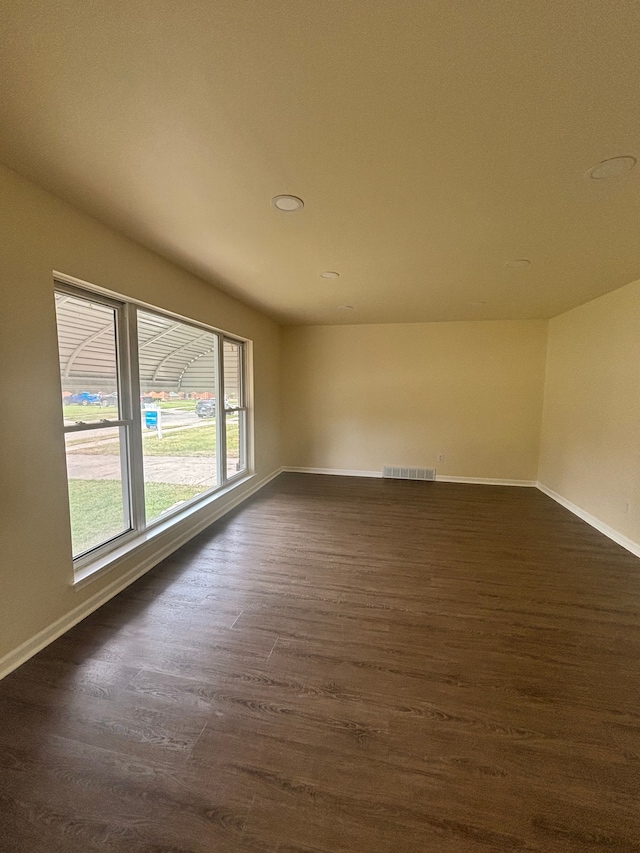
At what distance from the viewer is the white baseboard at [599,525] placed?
10.3ft

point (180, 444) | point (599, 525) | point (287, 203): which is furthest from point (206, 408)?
point (599, 525)

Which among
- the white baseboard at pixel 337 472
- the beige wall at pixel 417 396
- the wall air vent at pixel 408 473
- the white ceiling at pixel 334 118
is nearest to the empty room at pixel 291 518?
the white ceiling at pixel 334 118

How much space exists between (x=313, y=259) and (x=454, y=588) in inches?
112

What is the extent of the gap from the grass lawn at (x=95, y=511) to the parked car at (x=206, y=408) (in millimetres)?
1058

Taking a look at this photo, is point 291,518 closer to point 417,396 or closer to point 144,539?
point 144,539

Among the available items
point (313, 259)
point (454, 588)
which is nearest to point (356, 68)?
point (313, 259)

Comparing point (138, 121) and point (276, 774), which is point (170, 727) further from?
point (138, 121)

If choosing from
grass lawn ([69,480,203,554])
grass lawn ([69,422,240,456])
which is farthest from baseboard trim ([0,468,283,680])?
grass lawn ([69,422,240,456])

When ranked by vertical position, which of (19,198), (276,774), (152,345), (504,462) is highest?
(19,198)

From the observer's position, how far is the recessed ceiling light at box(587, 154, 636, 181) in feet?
5.08

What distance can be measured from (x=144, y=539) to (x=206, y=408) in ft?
5.26

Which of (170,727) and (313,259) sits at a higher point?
(313,259)

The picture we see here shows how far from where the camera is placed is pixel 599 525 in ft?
11.9

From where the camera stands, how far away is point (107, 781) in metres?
1.26
